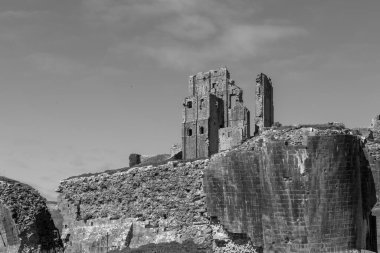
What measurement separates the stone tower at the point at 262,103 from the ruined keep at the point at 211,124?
1.50 metres

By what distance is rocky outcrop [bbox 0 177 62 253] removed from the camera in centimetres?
2128

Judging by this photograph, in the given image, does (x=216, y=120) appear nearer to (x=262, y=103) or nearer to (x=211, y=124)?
(x=211, y=124)

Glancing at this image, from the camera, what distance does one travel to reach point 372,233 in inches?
619

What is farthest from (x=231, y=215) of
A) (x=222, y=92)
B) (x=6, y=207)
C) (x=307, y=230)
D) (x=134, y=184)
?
(x=222, y=92)

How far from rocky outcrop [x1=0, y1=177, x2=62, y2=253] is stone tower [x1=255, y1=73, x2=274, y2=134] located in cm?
4294

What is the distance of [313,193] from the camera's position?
1419cm

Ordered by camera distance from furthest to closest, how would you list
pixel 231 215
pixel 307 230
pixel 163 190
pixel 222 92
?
pixel 222 92, pixel 163 190, pixel 231 215, pixel 307 230

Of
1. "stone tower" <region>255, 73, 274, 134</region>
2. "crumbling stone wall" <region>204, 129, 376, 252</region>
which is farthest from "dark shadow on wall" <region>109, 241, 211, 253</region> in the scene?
"stone tower" <region>255, 73, 274, 134</region>

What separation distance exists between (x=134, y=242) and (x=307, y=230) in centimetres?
667

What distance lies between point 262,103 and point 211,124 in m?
6.13

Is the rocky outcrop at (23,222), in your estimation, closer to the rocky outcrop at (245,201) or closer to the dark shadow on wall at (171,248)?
the rocky outcrop at (245,201)

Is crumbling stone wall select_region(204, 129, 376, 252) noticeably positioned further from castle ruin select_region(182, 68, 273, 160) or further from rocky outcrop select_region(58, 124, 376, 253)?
castle ruin select_region(182, 68, 273, 160)

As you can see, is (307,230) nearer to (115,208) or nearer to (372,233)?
(372,233)

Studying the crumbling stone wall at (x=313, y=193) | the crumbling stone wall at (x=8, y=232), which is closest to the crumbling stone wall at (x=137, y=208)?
the crumbling stone wall at (x=8, y=232)
